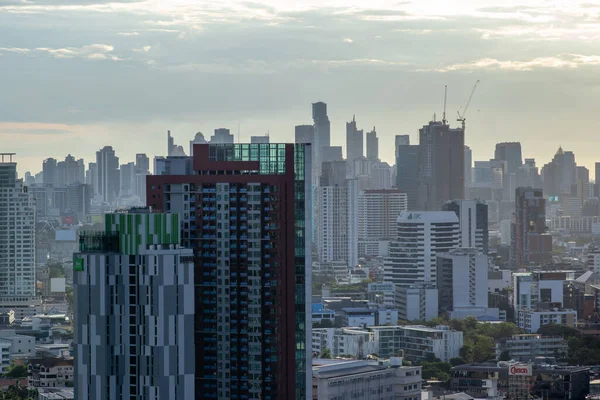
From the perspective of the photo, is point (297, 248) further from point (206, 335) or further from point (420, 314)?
point (420, 314)

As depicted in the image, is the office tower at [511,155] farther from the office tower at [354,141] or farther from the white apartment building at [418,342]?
Result: the white apartment building at [418,342]

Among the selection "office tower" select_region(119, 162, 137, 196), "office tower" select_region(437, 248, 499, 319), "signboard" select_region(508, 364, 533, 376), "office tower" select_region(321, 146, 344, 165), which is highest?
"office tower" select_region(321, 146, 344, 165)

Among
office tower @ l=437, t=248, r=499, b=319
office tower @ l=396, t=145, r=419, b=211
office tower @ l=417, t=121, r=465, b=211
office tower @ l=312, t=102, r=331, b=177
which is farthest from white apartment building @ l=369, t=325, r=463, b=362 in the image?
office tower @ l=312, t=102, r=331, b=177

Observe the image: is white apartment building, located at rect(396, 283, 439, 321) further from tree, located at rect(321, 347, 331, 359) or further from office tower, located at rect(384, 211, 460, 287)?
tree, located at rect(321, 347, 331, 359)

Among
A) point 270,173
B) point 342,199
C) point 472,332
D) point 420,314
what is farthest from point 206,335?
point 342,199

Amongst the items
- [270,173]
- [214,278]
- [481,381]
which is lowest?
[481,381]

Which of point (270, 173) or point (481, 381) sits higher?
point (270, 173)
